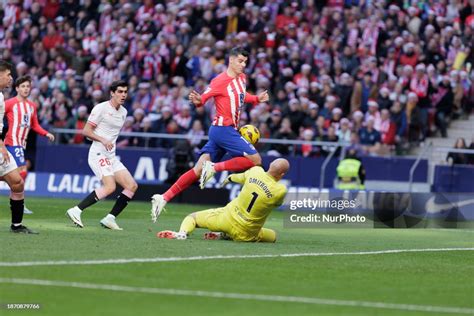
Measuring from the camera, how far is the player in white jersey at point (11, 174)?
14594 millimetres

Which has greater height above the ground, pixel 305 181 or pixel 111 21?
pixel 111 21

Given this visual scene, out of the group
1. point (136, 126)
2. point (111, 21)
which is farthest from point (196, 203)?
point (111, 21)

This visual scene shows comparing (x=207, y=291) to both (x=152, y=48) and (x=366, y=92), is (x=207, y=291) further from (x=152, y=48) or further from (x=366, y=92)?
(x=152, y=48)

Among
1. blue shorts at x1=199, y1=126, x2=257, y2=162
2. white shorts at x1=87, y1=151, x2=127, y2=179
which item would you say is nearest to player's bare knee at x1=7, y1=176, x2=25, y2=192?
white shorts at x1=87, y1=151, x2=127, y2=179

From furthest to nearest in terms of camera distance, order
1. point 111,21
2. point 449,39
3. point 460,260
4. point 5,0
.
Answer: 1. point 5,0
2. point 111,21
3. point 449,39
4. point 460,260

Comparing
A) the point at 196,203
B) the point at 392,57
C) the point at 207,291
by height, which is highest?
the point at 392,57

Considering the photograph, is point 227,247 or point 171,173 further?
point 171,173

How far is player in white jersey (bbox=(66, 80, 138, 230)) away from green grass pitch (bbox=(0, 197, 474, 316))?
62 centimetres

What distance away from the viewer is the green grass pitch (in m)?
9.79

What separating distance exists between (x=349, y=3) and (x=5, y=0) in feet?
39.9

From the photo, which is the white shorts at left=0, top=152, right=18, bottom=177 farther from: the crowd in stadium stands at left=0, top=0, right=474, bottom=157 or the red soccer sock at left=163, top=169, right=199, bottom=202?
the crowd in stadium stands at left=0, top=0, right=474, bottom=157

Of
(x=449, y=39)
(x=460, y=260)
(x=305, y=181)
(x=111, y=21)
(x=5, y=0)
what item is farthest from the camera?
(x=5, y=0)

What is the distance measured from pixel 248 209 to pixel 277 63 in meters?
16.6

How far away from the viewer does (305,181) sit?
27969 mm
